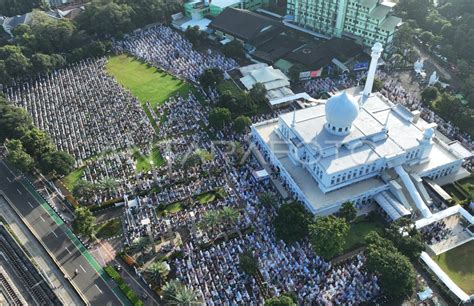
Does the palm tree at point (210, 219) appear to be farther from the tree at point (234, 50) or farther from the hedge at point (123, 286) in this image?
the tree at point (234, 50)

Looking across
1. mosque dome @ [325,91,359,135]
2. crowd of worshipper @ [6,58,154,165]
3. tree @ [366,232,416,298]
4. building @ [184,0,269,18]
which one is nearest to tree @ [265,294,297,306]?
tree @ [366,232,416,298]

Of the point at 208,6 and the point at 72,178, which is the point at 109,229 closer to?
the point at 72,178

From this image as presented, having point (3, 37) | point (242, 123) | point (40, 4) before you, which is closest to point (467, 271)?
point (242, 123)

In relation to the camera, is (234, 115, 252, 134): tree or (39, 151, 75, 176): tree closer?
(39, 151, 75, 176): tree

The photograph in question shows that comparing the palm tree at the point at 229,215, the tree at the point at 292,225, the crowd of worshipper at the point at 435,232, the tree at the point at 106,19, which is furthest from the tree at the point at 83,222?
the tree at the point at 106,19

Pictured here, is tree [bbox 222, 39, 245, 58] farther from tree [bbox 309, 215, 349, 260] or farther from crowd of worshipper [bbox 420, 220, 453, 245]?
crowd of worshipper [bbox 420, 220, 453, 245]

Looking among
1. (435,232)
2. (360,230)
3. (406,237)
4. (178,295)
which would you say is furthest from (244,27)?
(178,295)
